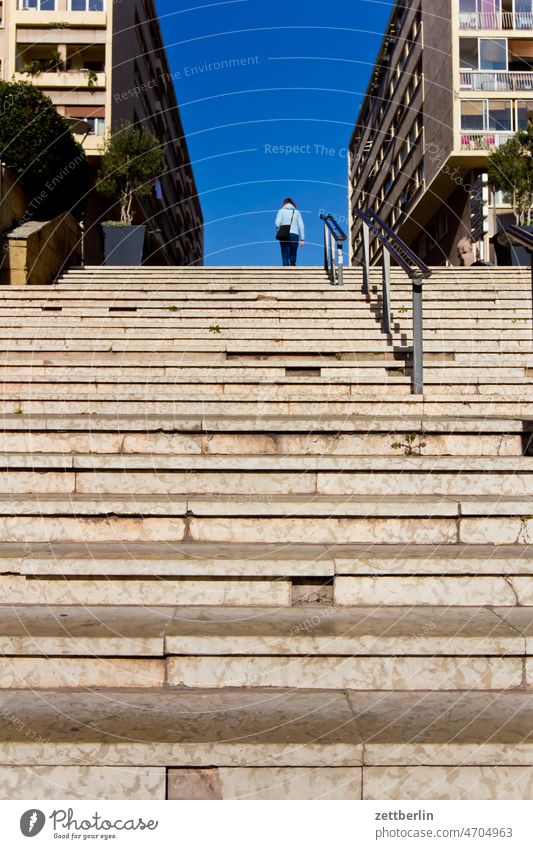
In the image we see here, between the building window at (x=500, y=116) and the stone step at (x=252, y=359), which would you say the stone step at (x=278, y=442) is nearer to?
the stone step at (x=252, y=359)

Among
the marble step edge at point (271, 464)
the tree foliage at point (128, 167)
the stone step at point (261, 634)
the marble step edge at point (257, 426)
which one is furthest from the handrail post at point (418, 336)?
the tree foliage at point (128, 167)

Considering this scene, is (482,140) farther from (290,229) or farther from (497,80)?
(290,229)

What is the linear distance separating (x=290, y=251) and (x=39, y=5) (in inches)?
839

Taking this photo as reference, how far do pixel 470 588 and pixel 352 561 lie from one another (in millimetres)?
538

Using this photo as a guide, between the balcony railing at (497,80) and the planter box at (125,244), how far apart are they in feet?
61.8

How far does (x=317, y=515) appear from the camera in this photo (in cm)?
341

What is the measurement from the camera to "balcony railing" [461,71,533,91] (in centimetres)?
2702

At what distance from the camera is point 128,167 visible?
15.7m

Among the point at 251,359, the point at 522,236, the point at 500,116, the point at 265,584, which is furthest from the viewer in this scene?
the point at 500,116

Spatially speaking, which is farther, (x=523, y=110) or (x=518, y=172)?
(x=523, y=110)

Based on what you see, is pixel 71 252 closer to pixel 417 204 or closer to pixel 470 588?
pixel 470 588

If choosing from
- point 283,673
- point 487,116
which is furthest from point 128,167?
point 487,116

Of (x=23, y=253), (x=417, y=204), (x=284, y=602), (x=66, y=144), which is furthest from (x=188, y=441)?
(x=417, y=204)

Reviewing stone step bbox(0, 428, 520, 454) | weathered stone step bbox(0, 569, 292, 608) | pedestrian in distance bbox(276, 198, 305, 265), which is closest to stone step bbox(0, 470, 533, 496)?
stone step bbox(0, 428, 520, 454)
